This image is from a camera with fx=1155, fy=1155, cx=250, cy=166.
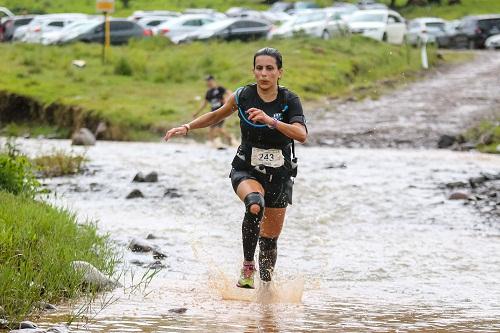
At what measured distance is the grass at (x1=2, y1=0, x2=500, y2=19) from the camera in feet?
241

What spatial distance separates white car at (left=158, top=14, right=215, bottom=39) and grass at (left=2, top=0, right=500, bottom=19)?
22.4 m

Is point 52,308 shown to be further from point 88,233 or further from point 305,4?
point 305,4

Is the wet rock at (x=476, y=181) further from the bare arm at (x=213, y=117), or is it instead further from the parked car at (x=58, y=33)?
the parked car at (x=58, y=33)

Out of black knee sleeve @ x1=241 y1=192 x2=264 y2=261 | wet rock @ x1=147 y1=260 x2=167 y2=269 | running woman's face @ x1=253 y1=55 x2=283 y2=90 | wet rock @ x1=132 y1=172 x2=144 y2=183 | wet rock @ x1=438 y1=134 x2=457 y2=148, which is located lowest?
wet rock @ x1=438 y1=134 x2=457 y2=148

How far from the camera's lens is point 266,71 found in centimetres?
819

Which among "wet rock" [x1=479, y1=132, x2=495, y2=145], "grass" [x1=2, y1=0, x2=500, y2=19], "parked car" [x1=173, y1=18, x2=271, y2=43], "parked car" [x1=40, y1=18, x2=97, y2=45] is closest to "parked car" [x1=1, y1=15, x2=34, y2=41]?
"parked car" [x1=40, y1=18, x2=97, y2=45]

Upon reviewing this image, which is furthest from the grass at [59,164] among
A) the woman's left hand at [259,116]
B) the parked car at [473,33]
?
the parked car at [473,33]

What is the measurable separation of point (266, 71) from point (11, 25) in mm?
47130

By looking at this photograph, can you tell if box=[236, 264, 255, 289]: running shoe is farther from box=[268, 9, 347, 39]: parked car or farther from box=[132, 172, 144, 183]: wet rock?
box=[268, 9, 347, 39]: parked car

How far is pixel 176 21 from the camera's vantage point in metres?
52.5

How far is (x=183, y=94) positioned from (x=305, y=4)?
151 feet

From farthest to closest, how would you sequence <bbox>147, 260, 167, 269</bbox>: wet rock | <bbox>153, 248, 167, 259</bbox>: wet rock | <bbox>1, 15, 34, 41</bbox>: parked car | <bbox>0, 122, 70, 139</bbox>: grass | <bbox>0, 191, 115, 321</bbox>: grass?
<bbox>1, 15, 34, 41</bbox>: parked car
<bbox>0, 122, 70, 139</bbox>: grass
<bbox>153, 248, 167, 259</bbox>: wet rock
<bbox>147, 260, 167, 269</bbox>: wet rock
<bbox>0, 191, 115, 321</bbox>: grass

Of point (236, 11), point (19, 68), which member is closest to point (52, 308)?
point (19, 68)

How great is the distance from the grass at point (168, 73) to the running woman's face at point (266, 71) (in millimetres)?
18503
